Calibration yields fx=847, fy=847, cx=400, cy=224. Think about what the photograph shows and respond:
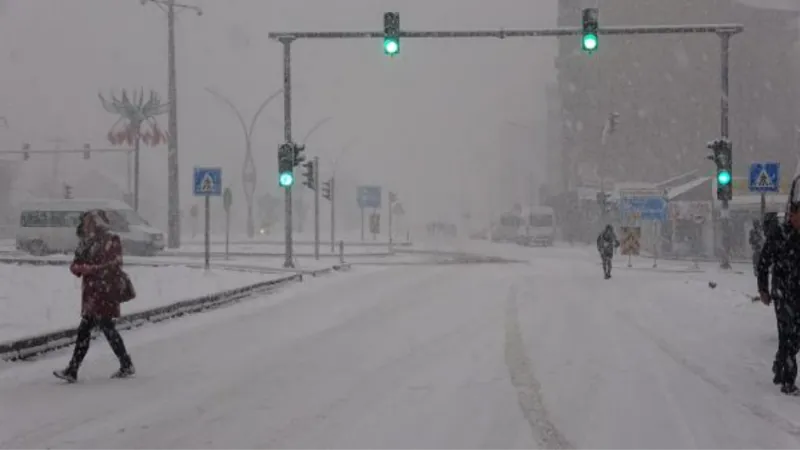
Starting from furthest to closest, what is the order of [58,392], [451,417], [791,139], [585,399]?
[791,139], [58,392], [585,399], [451,417]

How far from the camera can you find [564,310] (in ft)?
51.5

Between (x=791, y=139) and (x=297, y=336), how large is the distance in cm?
7508

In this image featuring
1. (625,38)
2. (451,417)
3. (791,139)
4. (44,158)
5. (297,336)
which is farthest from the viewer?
(44,158)

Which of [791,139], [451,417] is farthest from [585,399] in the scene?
[791,139]

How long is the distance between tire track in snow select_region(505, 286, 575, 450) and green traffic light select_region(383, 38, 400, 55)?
25.9ft

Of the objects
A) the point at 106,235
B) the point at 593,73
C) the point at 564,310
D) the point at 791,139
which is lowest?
the point at 564,310

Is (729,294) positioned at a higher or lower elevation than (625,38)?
lower

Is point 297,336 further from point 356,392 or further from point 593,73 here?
point 593,73

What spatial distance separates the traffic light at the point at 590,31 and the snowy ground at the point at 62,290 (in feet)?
30.6

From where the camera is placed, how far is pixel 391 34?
18516 mm

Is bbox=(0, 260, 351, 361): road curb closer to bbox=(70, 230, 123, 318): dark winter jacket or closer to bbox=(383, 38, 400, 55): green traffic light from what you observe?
bbox=(70, 230, 123, 318): dark winter jacket

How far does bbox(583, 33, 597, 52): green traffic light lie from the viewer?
59.2 ft

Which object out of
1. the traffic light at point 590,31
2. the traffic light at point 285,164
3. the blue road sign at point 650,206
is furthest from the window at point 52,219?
the traffic light at point 590,31

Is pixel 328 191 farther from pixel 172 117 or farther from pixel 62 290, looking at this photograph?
pixel 62 290
